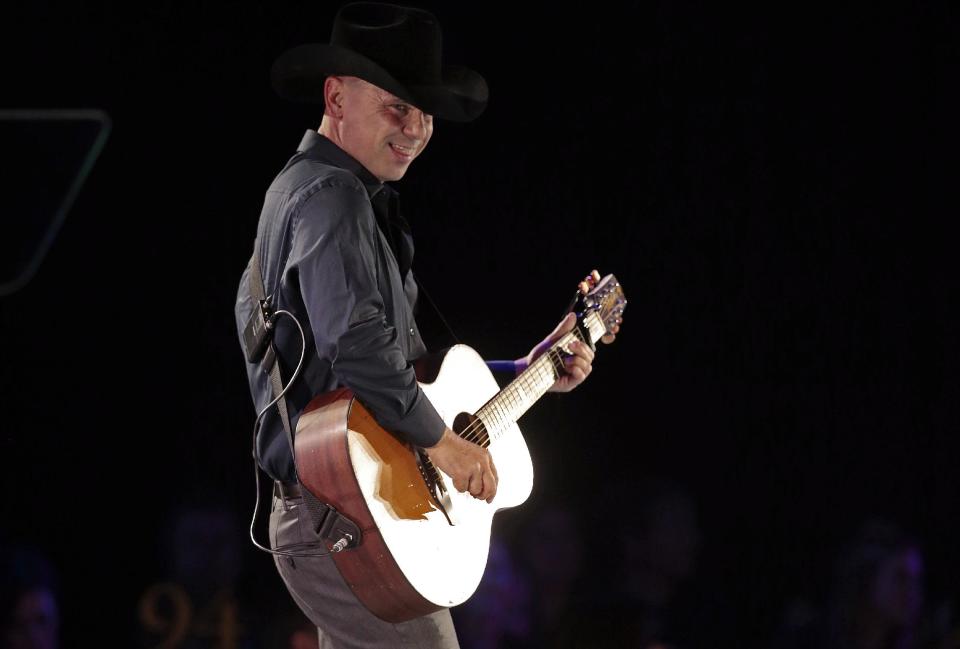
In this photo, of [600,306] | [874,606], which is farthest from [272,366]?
[874,606]

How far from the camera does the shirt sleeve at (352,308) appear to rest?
1.98m

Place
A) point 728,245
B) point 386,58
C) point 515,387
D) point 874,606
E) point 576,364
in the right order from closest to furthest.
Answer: point 386,58, point 515,387, point 576,364, point 874,606, point 728,245

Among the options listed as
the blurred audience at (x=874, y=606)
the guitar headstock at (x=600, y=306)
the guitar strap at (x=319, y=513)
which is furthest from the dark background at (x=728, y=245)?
the guitar strap at (x=319, y=513)

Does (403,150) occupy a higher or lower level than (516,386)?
higher

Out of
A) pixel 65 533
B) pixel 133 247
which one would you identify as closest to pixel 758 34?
pixel 133 247

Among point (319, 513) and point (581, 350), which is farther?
point (581, 350)

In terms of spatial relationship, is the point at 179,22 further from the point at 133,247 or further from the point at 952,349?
the point at 952,349

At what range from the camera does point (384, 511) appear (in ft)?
6.81

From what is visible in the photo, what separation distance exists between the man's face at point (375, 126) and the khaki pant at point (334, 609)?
0.78m

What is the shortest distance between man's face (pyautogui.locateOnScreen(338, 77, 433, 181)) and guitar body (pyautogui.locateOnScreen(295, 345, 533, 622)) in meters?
0.58

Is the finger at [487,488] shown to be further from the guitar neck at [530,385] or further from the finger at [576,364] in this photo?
the finger at [576,364]

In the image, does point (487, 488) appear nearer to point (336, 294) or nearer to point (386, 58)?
point (336, 294)

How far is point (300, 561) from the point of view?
2.22m

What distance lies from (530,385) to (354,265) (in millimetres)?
905
